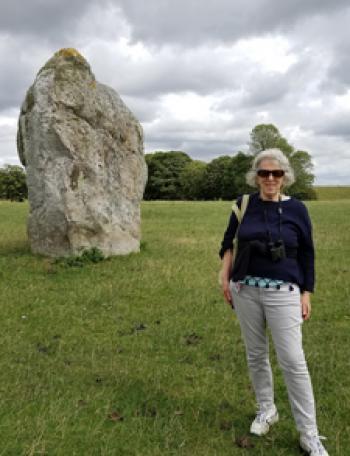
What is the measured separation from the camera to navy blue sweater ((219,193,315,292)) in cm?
504

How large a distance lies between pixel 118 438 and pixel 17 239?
13796 millimetres

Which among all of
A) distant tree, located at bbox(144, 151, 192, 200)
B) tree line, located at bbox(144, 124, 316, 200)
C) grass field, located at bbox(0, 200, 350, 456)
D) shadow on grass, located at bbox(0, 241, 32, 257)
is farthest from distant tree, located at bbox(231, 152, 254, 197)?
grass field, located at bbox(0, 200, 350, 456)

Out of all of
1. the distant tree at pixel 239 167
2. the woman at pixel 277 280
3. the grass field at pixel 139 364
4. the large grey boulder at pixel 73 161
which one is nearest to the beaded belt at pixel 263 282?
the woman at pixel 277 280

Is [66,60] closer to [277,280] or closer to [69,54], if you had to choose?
[69,54]

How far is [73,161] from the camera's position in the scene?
1384 cm

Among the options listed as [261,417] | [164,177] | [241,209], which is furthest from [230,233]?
[164,177]

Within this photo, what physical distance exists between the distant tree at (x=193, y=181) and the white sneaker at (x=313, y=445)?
80822 millimetres

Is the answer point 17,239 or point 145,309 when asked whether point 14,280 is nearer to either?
point 145,309

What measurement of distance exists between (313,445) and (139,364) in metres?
2.94

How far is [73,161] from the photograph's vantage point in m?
13.8

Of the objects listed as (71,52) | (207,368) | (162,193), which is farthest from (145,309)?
(162,193)

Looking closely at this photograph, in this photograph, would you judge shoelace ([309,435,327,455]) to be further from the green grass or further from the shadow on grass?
the green grass

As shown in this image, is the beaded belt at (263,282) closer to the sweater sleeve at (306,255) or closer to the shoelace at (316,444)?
the sweater sleeve at (306,255)

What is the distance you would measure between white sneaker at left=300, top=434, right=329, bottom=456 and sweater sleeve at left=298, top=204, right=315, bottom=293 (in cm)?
142
